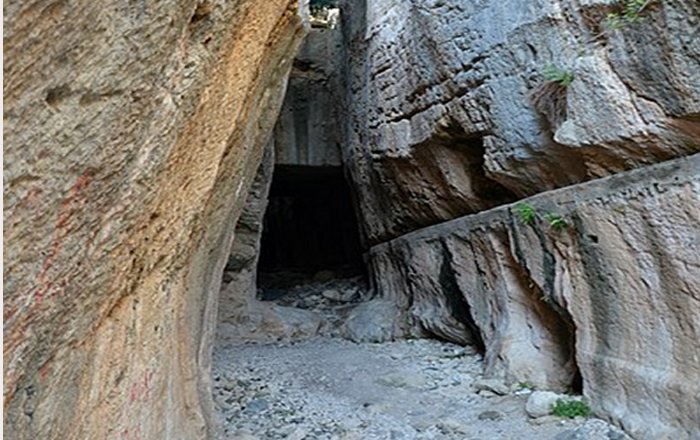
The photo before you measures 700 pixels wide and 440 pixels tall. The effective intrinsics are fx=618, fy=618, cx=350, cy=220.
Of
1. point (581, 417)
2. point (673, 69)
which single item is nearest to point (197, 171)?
point (673, 69)

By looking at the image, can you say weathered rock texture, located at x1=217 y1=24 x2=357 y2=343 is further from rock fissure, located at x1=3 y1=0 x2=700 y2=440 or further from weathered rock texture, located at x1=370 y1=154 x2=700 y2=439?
weathered rock texture, located at x1=370 y1=154 x2=700 y2=439

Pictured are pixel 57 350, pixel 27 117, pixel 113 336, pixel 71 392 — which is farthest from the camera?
pixel 113 336

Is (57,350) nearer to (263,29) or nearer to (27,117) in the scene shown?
(27,117)

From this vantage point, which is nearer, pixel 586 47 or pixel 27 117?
pixel 27 117

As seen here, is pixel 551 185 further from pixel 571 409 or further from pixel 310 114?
pixel 310 114

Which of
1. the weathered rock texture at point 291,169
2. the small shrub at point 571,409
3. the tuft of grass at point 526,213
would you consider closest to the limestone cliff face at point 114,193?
the small shrub at point 571,409

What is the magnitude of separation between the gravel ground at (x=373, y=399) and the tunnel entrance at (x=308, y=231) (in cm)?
419

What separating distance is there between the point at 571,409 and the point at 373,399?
1.42 metres

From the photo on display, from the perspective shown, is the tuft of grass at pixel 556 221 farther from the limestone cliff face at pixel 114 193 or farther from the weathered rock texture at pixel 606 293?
the limestone cliff face at pixel 114 193

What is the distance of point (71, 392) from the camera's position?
5.42ft

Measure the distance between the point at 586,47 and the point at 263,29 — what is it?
219 cm

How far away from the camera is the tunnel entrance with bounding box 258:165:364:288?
10328mm

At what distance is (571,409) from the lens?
366 centimetres

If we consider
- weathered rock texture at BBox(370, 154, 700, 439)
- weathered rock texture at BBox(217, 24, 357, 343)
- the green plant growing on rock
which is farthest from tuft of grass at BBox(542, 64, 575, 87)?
weathered rock texture at BBox(217, 24, 357, 343)
